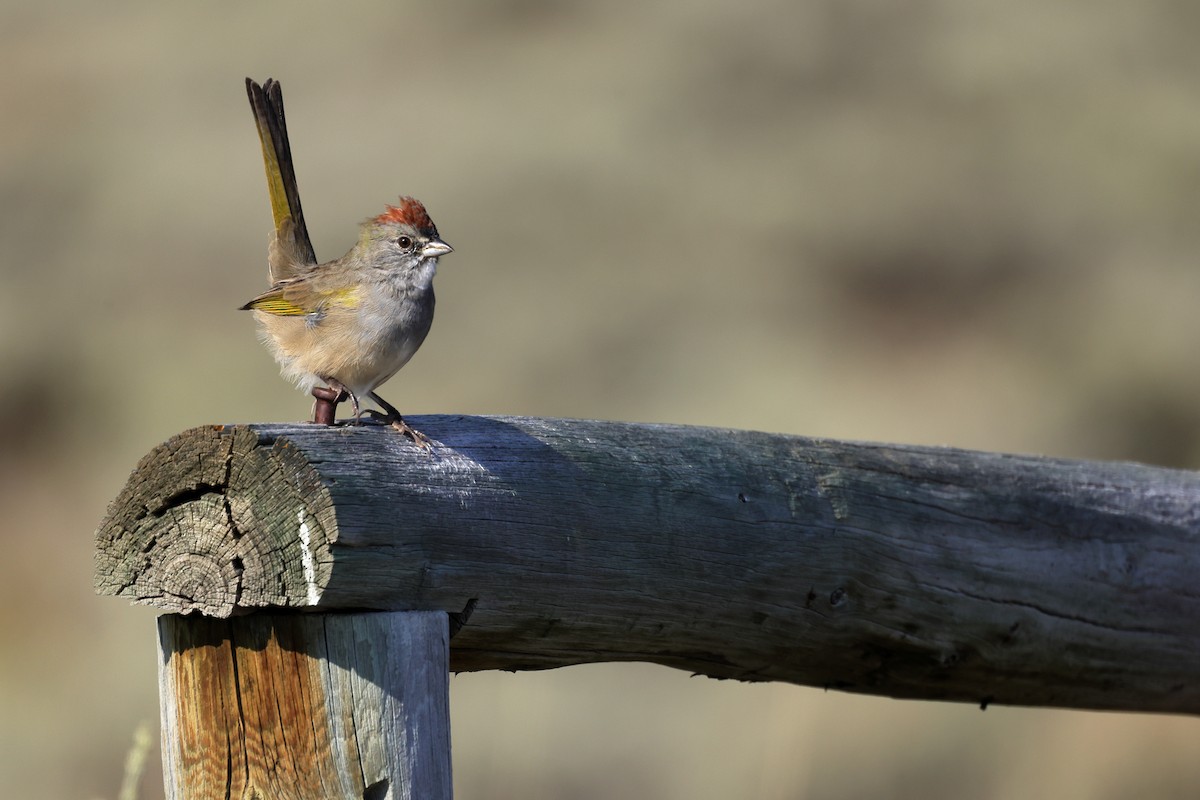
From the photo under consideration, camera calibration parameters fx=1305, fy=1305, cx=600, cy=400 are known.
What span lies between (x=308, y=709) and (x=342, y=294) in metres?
1.87

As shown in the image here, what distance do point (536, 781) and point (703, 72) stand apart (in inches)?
303

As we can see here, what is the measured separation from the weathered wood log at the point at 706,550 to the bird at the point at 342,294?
0.99 meters

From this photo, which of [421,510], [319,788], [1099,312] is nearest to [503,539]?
[421,510]

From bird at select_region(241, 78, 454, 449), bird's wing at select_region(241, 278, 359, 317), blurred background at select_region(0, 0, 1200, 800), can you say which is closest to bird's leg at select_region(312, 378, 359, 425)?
bird at select_region(241, 78, 454, 449)

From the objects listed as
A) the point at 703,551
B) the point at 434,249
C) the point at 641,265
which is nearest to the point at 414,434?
the point at 703,551

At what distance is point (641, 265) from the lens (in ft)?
32.9

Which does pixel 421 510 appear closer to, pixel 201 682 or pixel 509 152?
pixel 201 682

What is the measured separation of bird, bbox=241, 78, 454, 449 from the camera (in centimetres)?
360

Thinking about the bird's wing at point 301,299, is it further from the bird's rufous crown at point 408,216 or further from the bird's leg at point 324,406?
the bird's leg at point 324,406

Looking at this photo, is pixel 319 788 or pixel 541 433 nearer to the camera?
pixel 319 788

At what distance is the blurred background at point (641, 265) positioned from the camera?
22.9 feet

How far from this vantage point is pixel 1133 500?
136 inches

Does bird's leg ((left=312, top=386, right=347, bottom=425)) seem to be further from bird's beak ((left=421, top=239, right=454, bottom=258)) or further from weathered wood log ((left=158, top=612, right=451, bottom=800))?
bird's beak ((left=421, top=239, right=454, bottom=258))

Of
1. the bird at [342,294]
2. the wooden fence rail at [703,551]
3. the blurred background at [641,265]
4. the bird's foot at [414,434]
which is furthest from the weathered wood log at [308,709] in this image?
the blurred background at [641,265]
